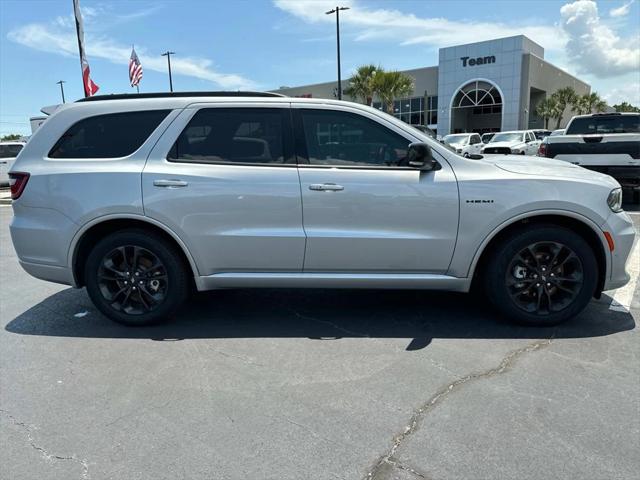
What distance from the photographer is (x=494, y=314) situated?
14.3ft

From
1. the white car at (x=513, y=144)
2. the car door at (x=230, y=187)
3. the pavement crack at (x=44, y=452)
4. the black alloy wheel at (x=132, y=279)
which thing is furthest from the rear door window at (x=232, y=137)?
the white car at (x=513, y=144)

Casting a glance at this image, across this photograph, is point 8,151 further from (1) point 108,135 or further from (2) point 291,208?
(2) point 291,208

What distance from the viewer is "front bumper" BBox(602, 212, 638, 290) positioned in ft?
12.5

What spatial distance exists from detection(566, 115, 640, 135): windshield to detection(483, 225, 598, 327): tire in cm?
773

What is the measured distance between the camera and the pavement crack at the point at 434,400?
2400mm

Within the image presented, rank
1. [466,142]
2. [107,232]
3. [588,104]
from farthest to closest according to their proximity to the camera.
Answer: [588,104]
[466,142]
[107,232]

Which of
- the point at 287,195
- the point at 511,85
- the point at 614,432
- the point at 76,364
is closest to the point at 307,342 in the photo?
the point at 287,195

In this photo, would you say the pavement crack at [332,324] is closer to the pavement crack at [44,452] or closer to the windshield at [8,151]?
the pavement crack at [44,452]

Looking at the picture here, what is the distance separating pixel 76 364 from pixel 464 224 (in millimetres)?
3133

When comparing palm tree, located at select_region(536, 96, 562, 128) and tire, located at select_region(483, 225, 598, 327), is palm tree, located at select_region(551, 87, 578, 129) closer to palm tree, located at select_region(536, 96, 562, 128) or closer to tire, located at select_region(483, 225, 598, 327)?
palm tree, located at select_region(536, 96, 562, 128)

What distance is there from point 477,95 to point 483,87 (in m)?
0.87

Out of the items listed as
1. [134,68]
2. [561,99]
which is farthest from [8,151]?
[561,99]

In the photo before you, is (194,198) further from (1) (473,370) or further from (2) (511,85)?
(2) (511,85)

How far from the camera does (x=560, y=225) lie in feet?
12.9
